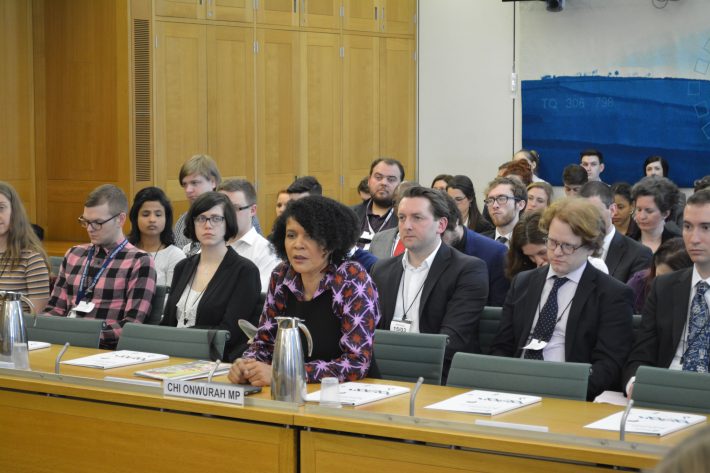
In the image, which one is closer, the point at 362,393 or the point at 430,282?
the point at 362,393

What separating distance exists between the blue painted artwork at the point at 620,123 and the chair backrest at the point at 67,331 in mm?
7887

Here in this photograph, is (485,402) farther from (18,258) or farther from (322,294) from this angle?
(18,258)

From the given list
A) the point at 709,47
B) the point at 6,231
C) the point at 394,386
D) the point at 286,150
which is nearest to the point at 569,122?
the point at 709,47

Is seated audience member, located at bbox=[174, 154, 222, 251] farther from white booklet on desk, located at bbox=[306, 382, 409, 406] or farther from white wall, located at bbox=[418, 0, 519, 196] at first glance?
white wall, located at bbox=[418, 0, 519, 196]

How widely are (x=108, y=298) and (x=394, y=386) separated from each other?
2.19m

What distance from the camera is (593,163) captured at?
10.9 metres

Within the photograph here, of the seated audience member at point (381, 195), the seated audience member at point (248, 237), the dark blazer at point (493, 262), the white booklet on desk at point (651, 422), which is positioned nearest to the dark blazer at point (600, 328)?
the white booklet on desk at point (651, 422)

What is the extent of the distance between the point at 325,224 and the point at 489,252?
211 centimetres

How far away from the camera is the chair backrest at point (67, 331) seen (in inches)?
175

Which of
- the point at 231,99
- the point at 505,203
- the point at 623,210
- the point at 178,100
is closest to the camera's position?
the point at 505,203

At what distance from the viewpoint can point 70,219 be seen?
953cm

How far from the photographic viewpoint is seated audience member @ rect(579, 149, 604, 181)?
1088cm

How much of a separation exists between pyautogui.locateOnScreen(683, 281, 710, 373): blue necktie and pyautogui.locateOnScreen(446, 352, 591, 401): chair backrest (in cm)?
61

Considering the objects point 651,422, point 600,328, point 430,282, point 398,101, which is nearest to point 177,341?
point 430,282
